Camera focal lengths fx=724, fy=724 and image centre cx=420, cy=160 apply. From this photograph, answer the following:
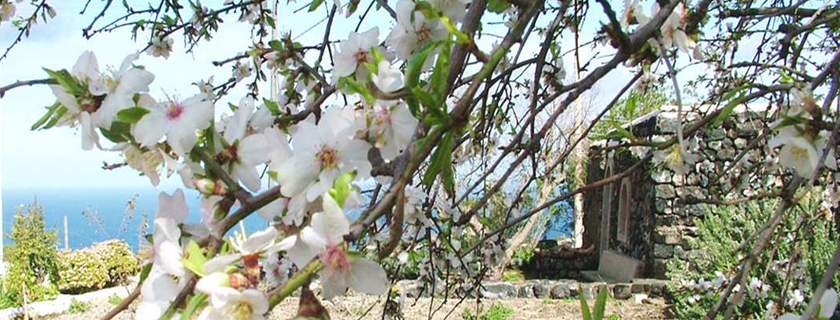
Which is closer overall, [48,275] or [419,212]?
[419,212]

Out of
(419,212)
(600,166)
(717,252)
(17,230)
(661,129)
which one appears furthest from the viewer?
(600,166)

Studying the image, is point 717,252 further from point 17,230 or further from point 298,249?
point 17,230

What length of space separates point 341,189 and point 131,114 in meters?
0.16

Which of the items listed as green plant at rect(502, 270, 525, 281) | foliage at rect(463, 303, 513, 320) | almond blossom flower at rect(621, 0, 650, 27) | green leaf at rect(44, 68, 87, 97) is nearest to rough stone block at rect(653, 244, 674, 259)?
foliage at rect(463, 303, 513, 320)

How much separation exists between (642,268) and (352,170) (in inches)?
244

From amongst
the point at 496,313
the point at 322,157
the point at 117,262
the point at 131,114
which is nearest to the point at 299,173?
the point at 322,157

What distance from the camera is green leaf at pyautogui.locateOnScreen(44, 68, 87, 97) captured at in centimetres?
50

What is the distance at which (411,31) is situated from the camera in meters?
0.62

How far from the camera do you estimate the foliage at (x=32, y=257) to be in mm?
5883

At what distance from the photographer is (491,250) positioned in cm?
231

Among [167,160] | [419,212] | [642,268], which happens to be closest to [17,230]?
[642,268]

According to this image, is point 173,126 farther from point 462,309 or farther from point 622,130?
point 462,309

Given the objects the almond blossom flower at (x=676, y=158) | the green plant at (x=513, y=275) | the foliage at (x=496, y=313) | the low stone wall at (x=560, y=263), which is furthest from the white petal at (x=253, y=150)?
the low stone wall at (x=560, y=263)

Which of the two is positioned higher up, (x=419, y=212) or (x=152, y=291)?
(x=419, y=212)
